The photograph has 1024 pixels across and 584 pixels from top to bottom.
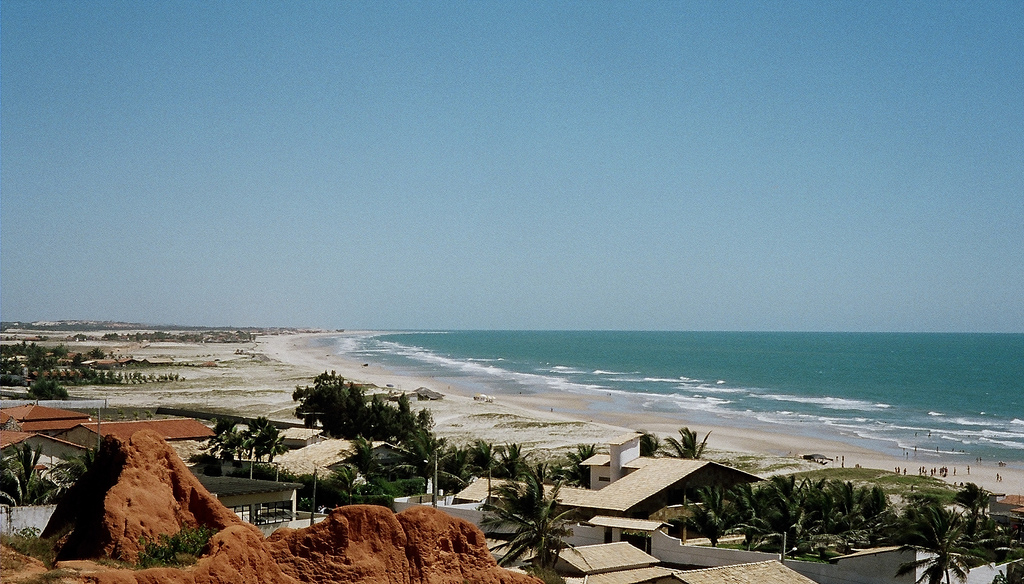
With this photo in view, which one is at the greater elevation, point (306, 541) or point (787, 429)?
point (306, 541)

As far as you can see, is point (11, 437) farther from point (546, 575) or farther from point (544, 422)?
point (544, 422)

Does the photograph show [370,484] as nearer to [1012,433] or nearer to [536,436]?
[536,436]

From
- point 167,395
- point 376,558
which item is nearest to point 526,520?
point 376,558

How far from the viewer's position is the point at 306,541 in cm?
1480

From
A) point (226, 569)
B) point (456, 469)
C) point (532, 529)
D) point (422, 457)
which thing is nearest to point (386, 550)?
point (226, 569)

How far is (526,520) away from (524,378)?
11622 centimetres

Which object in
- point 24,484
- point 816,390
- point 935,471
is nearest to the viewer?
point 24,484

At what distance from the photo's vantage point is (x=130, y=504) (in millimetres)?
13742

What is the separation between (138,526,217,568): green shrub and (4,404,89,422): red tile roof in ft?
131

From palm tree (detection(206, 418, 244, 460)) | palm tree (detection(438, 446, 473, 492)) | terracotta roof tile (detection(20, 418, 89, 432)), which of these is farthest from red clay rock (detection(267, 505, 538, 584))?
terracotta roof tile (detection(20, 418, 89, 432))

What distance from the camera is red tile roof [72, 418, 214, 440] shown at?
138 feet

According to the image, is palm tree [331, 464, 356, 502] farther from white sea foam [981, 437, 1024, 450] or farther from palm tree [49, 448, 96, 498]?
white sea foam [981, 437, 1024, 450]

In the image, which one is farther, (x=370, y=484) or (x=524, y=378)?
(x=524, y=378)

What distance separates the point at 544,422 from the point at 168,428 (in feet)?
125
